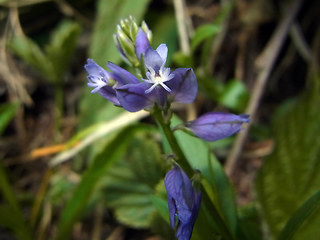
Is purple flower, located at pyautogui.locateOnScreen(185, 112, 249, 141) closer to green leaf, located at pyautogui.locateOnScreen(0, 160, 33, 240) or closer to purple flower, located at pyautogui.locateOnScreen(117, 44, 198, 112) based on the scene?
purple flower, located at pyautogui.locateOnScreen(117, 44, 198, 112)

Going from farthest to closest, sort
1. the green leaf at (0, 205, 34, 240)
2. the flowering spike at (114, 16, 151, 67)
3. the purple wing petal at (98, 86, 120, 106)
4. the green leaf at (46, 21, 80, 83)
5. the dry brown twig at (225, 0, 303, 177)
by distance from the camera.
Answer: the green leaf at (46, 21, 80, 83), the dry brown twig at (225, 0, 303, 177), the green leaf at (0, 205, 34, 240), the flowering spike at (114, 16, 151, 67), the purple wing petal at (98, 86, 120, 106)

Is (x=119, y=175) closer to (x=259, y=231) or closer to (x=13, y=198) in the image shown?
(x=13, y=198)

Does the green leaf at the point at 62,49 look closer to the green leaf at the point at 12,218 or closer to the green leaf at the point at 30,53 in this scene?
the green leaf at the point at 30,53

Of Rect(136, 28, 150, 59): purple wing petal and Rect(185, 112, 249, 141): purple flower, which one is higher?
Rect(136, 28, 150, 59): purple wing petal

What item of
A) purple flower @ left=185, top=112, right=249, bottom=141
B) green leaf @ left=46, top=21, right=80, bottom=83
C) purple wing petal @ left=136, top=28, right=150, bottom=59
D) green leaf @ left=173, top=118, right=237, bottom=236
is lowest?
green leaf @ left=173, top=118, right=237, bottom=236

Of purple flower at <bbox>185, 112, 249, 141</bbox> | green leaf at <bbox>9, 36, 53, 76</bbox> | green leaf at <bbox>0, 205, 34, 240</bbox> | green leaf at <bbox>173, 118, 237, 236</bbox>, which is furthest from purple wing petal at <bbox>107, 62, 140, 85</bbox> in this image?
green leaf at <bbox>9, 36, 53, 76</bbox>

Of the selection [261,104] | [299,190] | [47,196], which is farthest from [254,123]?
[47,196]
